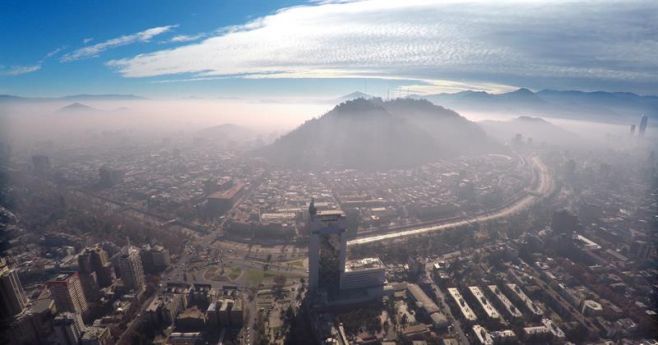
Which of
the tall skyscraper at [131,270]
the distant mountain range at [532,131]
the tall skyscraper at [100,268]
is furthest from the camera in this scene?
the distant mountain range at [532,131]

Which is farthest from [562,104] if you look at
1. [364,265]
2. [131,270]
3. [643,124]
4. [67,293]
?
[67,293]

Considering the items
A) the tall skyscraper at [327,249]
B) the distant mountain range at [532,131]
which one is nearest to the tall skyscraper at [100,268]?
the tall skyscraper at [327,249]

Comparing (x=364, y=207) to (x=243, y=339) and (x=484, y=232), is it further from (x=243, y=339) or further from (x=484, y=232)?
(x=243, y=339)

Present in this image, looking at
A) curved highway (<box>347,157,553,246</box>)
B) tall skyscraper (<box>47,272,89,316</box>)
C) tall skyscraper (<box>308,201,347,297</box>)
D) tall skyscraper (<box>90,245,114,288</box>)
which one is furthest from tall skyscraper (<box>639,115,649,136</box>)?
tall skyscraper (<box>47,272,89,316</box>)

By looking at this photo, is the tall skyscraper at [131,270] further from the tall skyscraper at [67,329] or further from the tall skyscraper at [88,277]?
the tall skyscraper at [67,329]

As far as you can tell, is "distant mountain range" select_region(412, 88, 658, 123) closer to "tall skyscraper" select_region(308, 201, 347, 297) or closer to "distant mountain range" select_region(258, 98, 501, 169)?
"distant mountain range" select_region(258, 98, 501, 169)

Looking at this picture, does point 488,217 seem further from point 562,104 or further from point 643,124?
point 562,104

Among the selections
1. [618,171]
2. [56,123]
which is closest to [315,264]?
[618,171]
